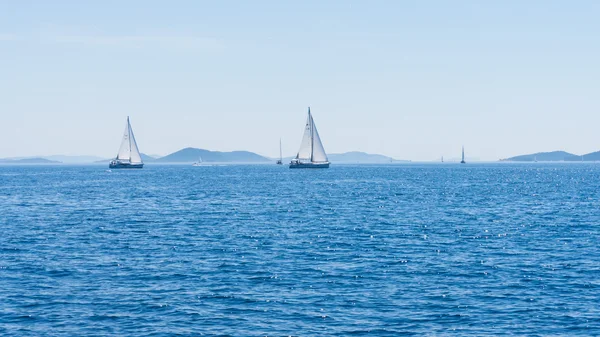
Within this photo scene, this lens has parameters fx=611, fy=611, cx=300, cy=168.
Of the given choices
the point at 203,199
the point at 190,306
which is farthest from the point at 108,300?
the point at 203,199

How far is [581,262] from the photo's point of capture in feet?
139

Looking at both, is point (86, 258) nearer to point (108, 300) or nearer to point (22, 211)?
point (108, 300)

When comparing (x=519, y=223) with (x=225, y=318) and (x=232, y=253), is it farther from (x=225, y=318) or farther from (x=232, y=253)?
(x=225, y=318)

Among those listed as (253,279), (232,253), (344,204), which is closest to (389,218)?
(344,204)

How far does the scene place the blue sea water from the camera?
2881 cm

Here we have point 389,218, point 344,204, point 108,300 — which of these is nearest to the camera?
point 108,300

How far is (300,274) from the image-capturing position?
3878cm

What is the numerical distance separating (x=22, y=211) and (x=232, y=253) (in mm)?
45313

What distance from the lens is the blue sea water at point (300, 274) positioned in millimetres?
28812

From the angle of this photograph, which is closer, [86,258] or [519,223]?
[86,258]

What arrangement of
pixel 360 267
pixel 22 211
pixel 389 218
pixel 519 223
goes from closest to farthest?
pixel 360 267 < pixel 519 223 < pixel 389 218 < pixel 22 211

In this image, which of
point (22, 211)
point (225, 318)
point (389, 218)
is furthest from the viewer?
point (22, 211)

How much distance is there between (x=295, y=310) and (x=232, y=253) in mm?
16327

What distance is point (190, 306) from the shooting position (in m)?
31.4
